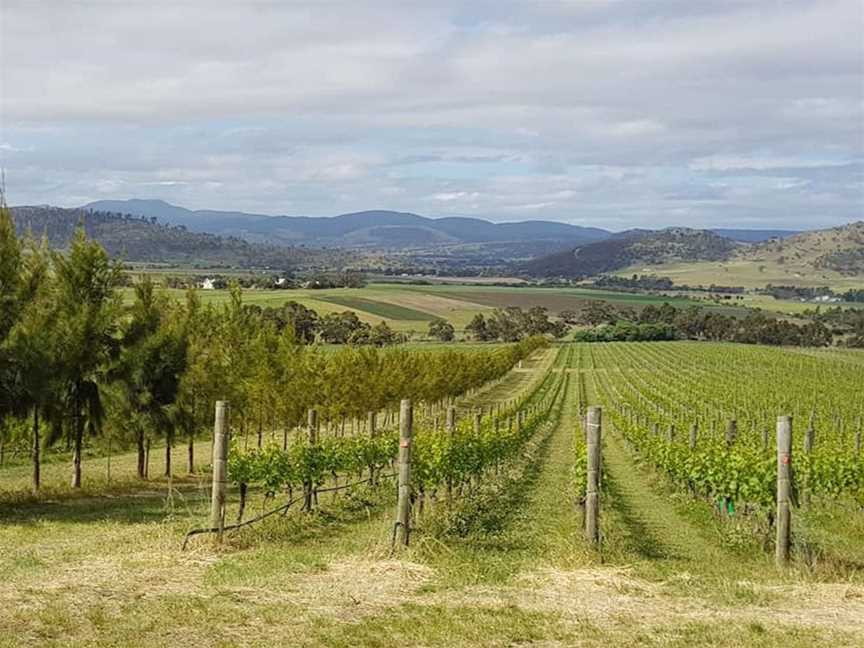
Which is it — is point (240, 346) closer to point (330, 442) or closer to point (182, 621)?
point (330, 442)

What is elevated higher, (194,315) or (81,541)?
(194,315)

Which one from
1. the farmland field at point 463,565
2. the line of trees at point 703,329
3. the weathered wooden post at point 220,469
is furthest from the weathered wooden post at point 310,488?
the line of trees at point 703,329

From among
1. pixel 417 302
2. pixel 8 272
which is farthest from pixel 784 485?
pixel 417 302

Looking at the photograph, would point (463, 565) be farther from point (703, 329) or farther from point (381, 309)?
point (703, 329)

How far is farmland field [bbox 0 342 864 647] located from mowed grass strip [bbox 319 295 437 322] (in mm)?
97480

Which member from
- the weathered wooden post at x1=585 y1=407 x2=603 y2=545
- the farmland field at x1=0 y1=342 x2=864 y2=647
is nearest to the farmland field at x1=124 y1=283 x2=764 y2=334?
the farmland field at x1=0 y1=342 x2=864 y2=647

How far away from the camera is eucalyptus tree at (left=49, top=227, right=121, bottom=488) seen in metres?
20.5

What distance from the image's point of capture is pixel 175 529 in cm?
1304

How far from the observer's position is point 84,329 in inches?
815

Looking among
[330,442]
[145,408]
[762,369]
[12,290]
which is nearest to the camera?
[330,442]

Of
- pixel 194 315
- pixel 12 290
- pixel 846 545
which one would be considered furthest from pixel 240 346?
pixel 846 545

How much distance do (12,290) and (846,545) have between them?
1530cm

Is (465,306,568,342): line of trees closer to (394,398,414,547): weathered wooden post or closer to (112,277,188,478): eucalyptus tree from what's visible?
(112,277,188,478): eucalyptus tree

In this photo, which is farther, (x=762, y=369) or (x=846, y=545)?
(x=762, y=369)
